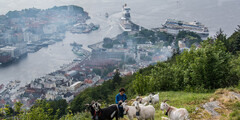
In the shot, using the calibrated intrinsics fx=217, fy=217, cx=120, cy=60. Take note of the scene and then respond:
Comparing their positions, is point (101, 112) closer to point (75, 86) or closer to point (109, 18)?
point (75, 86)

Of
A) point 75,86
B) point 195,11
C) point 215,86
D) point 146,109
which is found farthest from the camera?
point 195,11

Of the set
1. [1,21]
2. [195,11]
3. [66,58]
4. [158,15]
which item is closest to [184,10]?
[195,11]

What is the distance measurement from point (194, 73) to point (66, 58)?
87.1 ft

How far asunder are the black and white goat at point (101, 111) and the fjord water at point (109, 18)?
2357 cm

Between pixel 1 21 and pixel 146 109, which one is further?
pixel 1 21

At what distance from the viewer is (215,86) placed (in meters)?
7.83

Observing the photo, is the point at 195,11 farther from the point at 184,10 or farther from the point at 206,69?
the point at 206,69

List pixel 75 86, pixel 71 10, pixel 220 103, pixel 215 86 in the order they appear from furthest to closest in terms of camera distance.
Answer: pixel 71 10, pixel 75 86, pixel 215 86, pixel 220 103

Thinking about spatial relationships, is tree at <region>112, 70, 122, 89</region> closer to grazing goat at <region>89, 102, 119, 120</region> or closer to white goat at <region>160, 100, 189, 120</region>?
grazing goat at <region>89, 102, 119, 120</region>

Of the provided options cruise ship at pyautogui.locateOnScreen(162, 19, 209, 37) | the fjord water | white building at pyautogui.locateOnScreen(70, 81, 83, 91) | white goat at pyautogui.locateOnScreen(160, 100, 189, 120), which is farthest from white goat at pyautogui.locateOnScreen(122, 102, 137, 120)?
cruise ship at pyautogui.locateOnScreen(162, 19, 209, 37)

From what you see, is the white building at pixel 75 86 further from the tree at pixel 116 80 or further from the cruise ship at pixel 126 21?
the cruise ship at pixel 126 21

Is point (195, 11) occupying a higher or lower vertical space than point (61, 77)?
higher

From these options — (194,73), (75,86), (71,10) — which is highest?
(71,10)

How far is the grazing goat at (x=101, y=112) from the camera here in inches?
162
